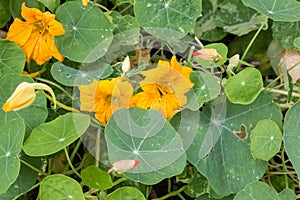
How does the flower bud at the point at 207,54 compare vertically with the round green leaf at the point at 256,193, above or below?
above

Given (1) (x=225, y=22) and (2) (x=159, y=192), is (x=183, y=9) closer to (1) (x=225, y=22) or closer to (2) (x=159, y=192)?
(1) (x=225, y=22)

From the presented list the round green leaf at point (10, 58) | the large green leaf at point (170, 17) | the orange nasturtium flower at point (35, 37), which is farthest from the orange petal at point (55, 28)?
the large green leaf at point (170, 17)

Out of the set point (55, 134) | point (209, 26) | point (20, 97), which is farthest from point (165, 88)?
point (209, 26)

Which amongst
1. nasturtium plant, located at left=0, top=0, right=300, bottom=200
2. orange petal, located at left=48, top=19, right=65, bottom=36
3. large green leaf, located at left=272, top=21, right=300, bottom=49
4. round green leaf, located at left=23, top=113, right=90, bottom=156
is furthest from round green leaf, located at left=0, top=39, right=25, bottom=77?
large green leaf, located at left=272, top=21, right=300, bottom=49

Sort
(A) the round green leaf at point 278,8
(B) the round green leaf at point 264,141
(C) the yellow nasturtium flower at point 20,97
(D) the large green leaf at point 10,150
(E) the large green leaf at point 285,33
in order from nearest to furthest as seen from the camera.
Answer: (C) the yellow nasturtium flower at point 20,97, (D) the large green leaf at point 10,150, (B) the round green leaf at point 264,141, (A) the round green leaf at point 278,8, (E) the large green leaf at point 285,33

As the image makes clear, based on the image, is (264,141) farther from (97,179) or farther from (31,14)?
(31,14)

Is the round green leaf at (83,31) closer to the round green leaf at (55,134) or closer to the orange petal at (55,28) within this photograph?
the orange petal at (55,28)
